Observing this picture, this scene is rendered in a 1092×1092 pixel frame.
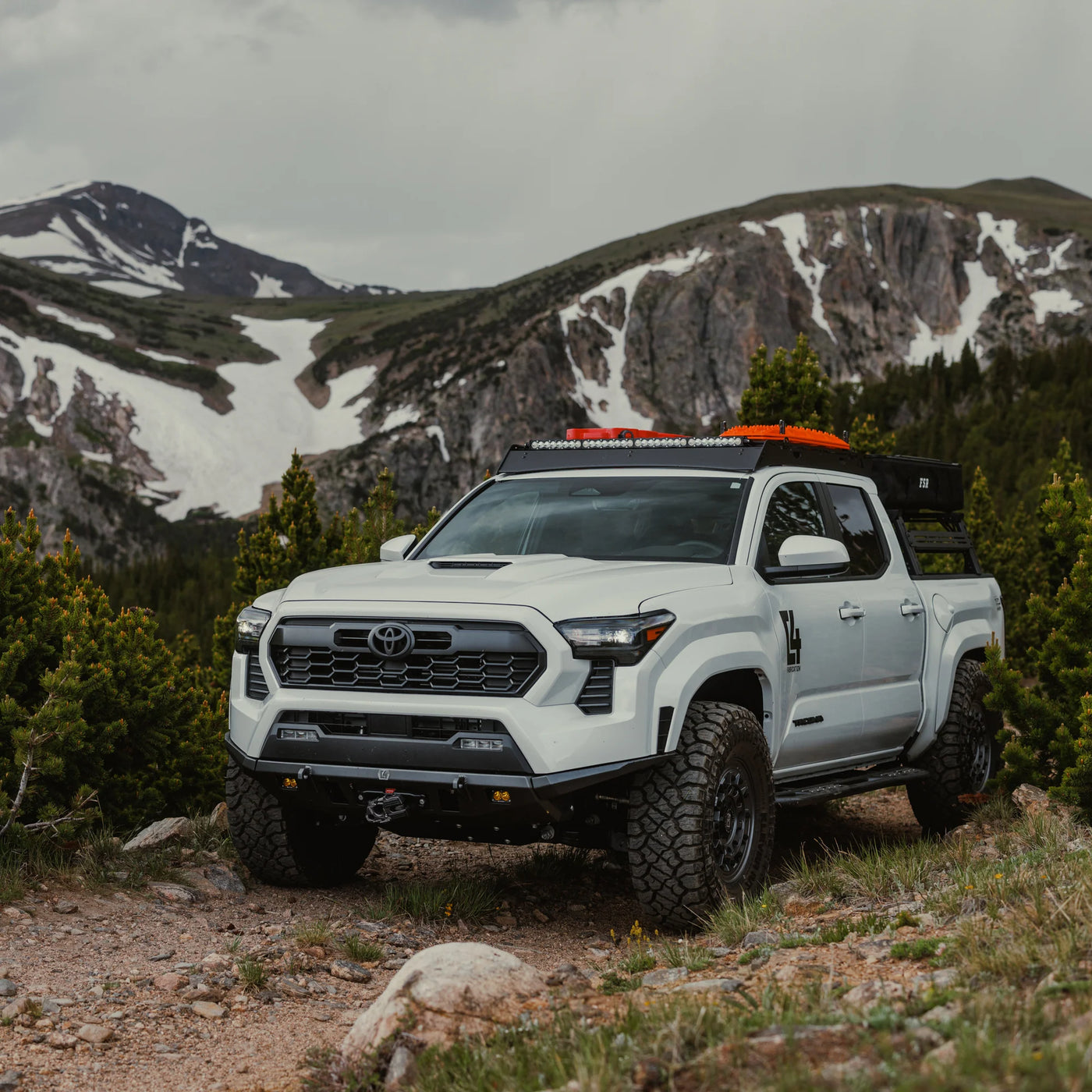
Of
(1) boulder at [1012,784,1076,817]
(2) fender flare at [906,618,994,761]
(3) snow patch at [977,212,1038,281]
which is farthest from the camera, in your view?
(3) snow patch at [977,212,1038,281]

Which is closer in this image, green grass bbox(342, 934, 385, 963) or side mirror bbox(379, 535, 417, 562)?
green grass bbox(342, 934, 385, 963)

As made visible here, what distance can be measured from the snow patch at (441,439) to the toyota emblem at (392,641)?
160 m

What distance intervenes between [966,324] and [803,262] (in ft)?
89.7

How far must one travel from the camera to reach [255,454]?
7539 inches

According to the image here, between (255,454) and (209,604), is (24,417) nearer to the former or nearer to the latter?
(255,454)

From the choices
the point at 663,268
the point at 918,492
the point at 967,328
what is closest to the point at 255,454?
the point at 663,268

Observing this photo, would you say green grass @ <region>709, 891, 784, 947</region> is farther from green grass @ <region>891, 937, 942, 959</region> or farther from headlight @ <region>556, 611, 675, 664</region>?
headlight @ <region>556, 611, 675, 664</region>

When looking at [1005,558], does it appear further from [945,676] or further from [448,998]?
[448,998]

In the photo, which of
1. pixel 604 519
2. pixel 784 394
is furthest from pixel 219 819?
pixel 784 394

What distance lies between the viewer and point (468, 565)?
21.1ft

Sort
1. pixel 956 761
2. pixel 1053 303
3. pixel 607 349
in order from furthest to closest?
Result: pixel 1053 303 < pixel 607 349 < pixel 956 761

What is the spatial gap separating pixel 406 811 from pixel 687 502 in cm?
240

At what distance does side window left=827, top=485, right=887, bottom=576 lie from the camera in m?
7.73

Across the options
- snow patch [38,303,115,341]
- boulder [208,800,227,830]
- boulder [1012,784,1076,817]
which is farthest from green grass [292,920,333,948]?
snow patch [38,303,115,341]
